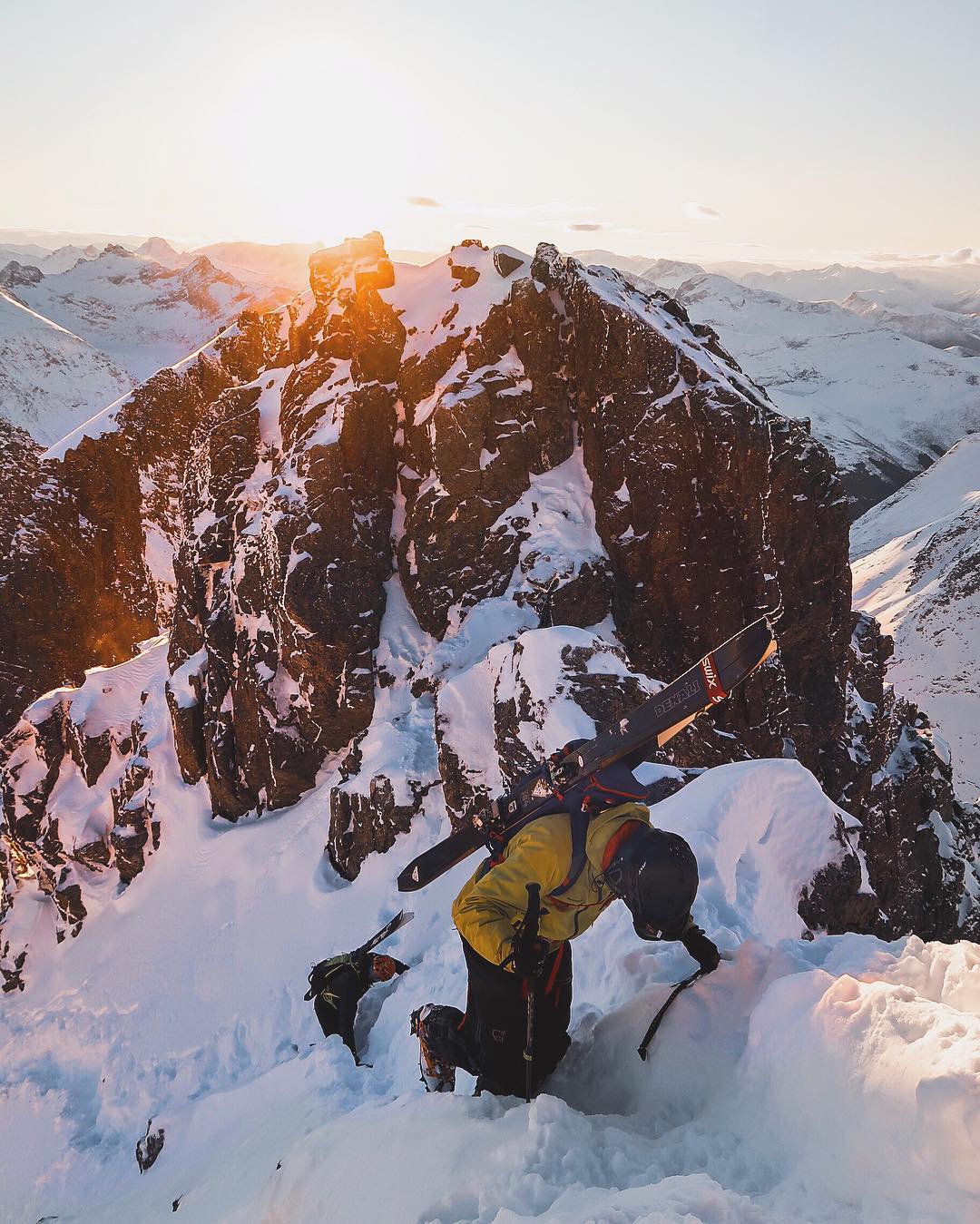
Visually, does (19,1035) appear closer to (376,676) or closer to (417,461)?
(376,676)

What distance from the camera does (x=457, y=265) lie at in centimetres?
2423

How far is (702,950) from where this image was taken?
16.5 ft

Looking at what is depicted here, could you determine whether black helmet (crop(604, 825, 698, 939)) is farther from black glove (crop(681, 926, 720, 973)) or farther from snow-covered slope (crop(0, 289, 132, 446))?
snow-covered slope (crop(0, 289, 132, 446))

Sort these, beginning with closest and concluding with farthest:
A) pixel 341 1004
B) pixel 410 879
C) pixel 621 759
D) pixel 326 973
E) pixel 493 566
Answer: pixel 621 759, pixel 410 879, pixel 341 1004, pixel 326 973, pixel 493 566

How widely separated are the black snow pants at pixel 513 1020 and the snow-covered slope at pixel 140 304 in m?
159

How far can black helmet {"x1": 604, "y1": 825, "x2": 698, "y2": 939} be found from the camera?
4.12 meters

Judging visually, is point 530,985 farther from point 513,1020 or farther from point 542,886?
point 542,886

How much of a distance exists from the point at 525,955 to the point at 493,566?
619 inches

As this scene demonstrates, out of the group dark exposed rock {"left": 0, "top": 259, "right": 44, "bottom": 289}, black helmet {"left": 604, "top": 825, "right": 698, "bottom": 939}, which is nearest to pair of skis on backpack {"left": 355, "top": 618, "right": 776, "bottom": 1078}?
black helmet {"left": 604, "top": 825, "right": 698, "bottom": 939}

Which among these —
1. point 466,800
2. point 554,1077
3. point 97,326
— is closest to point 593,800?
point 554,1077

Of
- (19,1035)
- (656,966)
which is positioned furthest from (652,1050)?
(19,1035)

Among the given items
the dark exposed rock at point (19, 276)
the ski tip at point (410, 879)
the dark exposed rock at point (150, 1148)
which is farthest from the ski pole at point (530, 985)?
the dark exposed rock at point (19, 276)

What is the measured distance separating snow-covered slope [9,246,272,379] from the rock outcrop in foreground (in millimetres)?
138067

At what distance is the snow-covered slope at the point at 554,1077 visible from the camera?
3.33 meters
